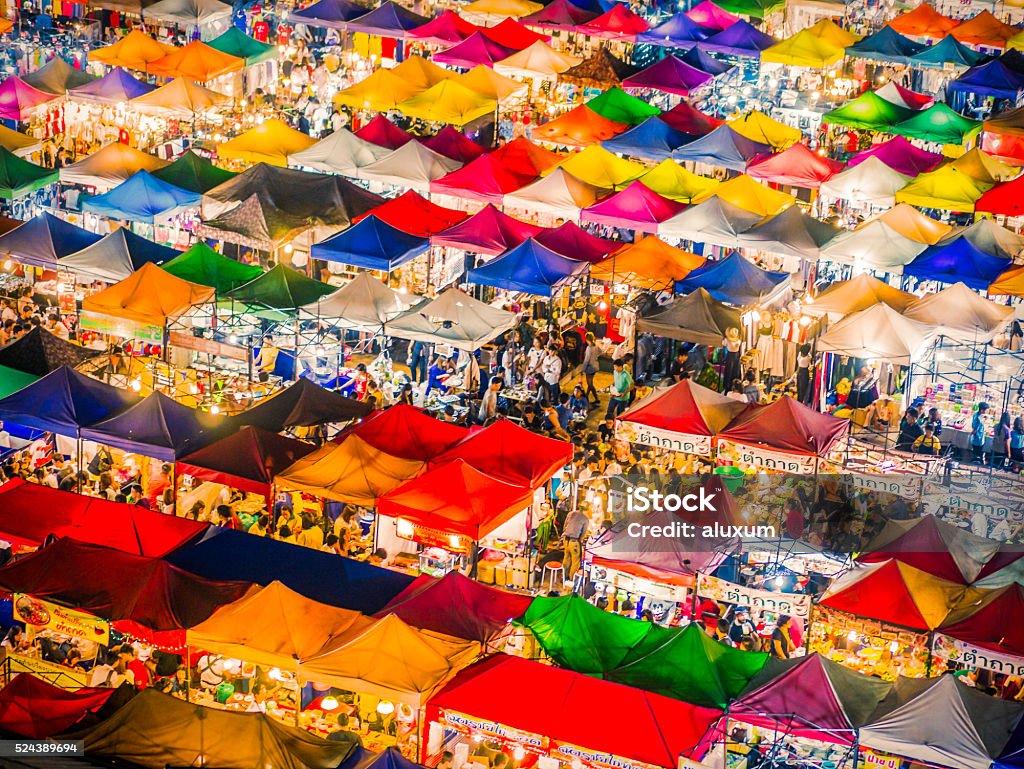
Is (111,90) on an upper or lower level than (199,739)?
upper

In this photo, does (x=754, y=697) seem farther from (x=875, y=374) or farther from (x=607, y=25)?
(x=607, y=25)

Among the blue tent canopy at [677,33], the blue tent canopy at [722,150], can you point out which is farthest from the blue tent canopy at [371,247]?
the blue tent canopy at [677,33]

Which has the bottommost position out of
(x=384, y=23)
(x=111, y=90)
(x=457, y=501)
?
(x=457, y=501)

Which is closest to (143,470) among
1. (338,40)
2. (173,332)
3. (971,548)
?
(173,332)

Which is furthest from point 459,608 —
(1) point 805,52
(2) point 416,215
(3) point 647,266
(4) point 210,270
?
(1) point 805,52

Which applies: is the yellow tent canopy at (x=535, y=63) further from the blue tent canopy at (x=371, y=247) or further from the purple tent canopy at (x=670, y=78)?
the blue tent canopy at (x=371, y=247)

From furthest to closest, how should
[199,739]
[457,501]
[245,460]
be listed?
[245,460] → [457,501] → [199,739]

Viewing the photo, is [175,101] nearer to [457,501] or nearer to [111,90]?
[111,90]

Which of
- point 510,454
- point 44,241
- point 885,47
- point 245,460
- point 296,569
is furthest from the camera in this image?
point 885,47
